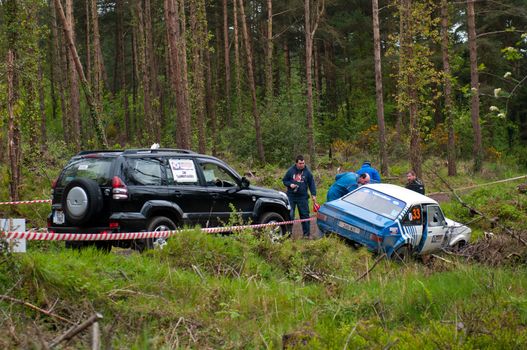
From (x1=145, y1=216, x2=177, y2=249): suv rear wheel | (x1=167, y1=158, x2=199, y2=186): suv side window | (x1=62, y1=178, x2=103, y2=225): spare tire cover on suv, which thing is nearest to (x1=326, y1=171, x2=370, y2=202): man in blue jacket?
(x1=167, y1=158, x2=199, y2=186): suv side window

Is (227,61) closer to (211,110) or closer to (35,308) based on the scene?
(211,110)

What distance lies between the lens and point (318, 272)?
29.9 feet

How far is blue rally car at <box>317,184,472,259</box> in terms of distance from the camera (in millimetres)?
11758

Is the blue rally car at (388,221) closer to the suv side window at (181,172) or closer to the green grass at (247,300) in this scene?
the green grass at (247,300)

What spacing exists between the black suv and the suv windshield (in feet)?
7.59

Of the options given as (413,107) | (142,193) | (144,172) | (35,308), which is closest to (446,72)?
(413,107)

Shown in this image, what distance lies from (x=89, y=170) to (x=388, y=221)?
224 inches

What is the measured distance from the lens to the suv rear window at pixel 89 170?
32.7ft

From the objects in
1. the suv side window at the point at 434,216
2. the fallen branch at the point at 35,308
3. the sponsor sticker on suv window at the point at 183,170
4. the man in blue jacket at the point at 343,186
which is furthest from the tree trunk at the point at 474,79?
the fallen branch at the point at 35,308

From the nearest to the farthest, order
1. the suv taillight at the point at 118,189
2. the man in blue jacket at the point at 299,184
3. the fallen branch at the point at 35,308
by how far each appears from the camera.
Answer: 1. the fallen branch at the point at 35,308
2. the suv taillight at the point at 118,189
3. the man in blue jacket at the point at 299,184

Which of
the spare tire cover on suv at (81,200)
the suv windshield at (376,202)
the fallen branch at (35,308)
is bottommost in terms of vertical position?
the suv windshield at (376,202)

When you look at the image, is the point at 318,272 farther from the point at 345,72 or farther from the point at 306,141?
the point at 345,72

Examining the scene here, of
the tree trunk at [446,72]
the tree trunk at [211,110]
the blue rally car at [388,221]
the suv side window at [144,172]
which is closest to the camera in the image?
the suv side window at [144,172]

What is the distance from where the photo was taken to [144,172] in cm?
1041
